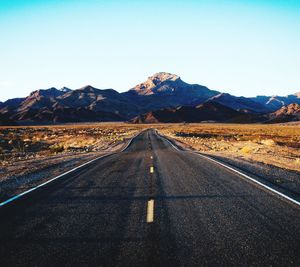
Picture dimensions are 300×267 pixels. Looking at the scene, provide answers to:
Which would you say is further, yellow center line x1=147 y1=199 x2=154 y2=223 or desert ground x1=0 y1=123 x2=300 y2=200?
desert ground x1=0 y1=123 x2=300 y2=200

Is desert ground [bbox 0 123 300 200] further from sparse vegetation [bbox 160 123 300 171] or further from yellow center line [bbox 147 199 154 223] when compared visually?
yellow center line [bbox 147 199 154 223]

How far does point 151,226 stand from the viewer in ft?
20.6

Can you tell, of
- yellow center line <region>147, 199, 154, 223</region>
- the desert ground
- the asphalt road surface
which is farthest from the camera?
the desert ground

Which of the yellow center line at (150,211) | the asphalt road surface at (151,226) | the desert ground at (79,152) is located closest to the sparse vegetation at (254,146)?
the desert ground at (79,152)

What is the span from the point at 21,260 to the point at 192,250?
261 cm

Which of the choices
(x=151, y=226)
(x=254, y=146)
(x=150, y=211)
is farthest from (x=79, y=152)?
(x=151, y=226)

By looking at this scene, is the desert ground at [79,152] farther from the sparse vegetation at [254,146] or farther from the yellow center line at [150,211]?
the yellow center line at [150,211]

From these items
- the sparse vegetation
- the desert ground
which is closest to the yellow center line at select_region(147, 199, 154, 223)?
the desert ground

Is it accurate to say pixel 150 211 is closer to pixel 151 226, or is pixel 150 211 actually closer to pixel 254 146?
pixel 151 226

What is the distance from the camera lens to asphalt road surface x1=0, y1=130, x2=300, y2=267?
4.86 m

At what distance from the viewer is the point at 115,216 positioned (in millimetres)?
6980

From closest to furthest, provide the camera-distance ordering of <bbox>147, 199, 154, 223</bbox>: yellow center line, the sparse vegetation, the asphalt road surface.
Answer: the asphalt road surface, <bbox>147, 199, 154, 223</bbox>: yellow center line, the sparse vegetation

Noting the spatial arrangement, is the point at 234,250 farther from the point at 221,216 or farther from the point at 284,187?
the point at 284,187

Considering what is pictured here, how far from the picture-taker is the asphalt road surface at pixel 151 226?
4.86 metres
